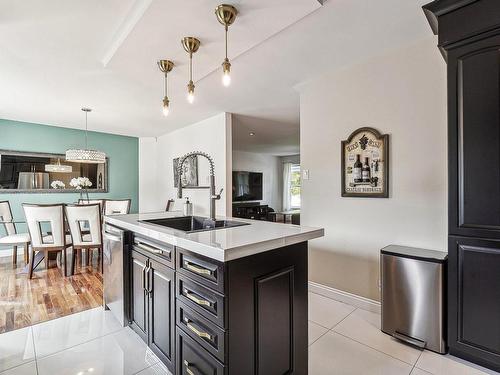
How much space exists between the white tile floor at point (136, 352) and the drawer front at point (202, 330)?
0.54m

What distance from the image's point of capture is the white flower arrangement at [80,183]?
4.80 meters

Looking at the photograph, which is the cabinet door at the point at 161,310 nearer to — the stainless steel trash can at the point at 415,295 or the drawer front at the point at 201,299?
the drawer front at the point at 201,299

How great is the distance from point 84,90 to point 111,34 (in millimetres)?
1464

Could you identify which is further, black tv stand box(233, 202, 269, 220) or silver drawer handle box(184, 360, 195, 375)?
black tv stand box(233, 202, 269, 220)

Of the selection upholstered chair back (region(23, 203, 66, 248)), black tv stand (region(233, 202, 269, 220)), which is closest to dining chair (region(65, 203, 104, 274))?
upholstered chair back (region(23, 203, 66, 248))

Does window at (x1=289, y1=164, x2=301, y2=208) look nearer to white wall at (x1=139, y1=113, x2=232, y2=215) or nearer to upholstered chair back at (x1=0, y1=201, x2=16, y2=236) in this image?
white wall at (x1=139, y1=113, x2=232, y2=215)

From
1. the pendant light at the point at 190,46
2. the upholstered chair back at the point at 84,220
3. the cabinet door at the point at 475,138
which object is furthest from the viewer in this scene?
the upholstered chair back at the point at 84,220

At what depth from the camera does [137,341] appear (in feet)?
6.58

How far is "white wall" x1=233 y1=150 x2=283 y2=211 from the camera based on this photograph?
8.56m

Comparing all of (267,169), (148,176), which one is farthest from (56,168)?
(267,169)

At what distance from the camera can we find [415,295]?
75.5 inches

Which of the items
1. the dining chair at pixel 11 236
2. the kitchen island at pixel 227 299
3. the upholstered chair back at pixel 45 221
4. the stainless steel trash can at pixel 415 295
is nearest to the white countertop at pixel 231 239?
the kitchen island at pixel 227 299

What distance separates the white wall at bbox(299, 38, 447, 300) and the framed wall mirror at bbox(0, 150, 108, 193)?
4.12 metres

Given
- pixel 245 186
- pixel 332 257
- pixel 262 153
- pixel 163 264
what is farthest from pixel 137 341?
pixel 262 153
